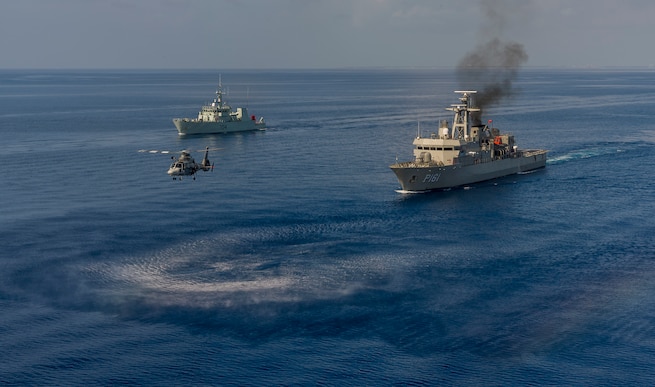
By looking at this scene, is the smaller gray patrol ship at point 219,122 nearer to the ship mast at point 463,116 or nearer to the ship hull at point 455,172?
the ship mast at point 463,116

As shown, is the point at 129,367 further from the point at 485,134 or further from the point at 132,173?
the point at 485,134

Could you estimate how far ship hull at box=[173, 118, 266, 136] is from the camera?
164 metres

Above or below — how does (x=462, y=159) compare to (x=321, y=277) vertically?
above

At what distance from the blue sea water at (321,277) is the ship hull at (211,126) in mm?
43238

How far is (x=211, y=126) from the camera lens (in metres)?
170

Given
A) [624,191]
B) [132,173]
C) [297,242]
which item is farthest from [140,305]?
[624,191]

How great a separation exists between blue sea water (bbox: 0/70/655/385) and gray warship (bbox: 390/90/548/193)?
2.59 metres

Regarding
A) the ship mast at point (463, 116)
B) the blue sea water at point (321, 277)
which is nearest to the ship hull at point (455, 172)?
the blue sea water at point (321, 277)

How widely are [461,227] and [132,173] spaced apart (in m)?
56.2

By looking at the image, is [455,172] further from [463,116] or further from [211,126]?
[211,126]

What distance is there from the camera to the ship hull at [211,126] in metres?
164

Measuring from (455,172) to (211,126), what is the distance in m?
80.5

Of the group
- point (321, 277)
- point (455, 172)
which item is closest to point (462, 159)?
point (455, 172)

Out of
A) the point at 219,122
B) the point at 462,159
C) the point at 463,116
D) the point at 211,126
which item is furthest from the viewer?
the point at 219,122
